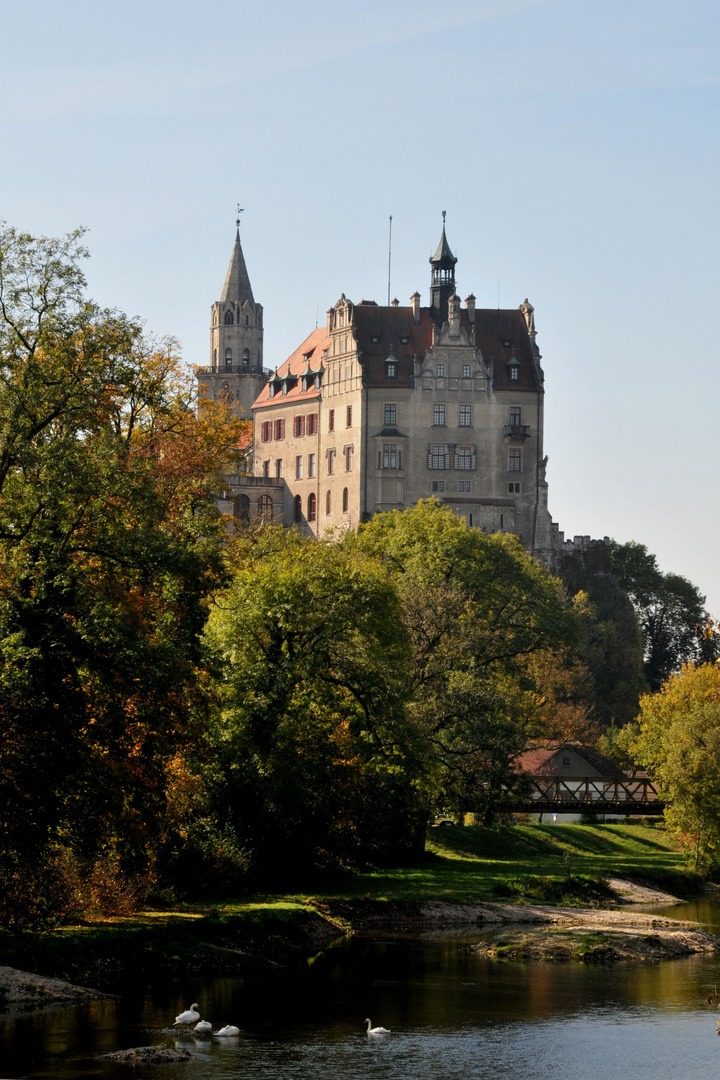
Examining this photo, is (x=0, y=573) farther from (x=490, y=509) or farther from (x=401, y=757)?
(x=490, y=509)

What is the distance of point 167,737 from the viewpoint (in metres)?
29.6

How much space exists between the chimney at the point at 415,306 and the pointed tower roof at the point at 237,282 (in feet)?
104

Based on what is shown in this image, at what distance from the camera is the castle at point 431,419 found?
12438 centimetres

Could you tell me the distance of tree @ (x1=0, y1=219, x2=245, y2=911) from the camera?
90.6 ft

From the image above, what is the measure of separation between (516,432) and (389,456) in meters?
11.1

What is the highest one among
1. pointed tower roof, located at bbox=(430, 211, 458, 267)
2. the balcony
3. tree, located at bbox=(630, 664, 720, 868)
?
pointed tower roof, located at bbox=(430, 211, 458, 267)

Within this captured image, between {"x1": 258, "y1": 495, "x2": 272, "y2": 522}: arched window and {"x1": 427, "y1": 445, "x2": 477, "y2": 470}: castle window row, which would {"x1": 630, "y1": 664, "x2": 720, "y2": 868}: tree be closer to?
{"x1": 427, "y1": 445, "x2": 477, "y2": 470}: castle window row

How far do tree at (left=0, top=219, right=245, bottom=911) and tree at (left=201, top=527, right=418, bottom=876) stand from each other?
795 centimetres

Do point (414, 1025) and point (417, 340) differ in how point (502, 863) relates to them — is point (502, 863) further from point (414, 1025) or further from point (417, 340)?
point (417, 340)

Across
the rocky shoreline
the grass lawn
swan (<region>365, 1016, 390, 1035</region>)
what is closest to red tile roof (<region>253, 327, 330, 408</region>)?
the grass lawn

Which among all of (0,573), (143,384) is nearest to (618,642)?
(143,384)

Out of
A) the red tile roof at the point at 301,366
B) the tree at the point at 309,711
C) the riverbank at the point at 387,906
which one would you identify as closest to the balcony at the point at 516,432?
the red tile roof at the point at 301,366

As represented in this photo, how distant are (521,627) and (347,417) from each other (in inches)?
2487

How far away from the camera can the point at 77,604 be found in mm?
28641
